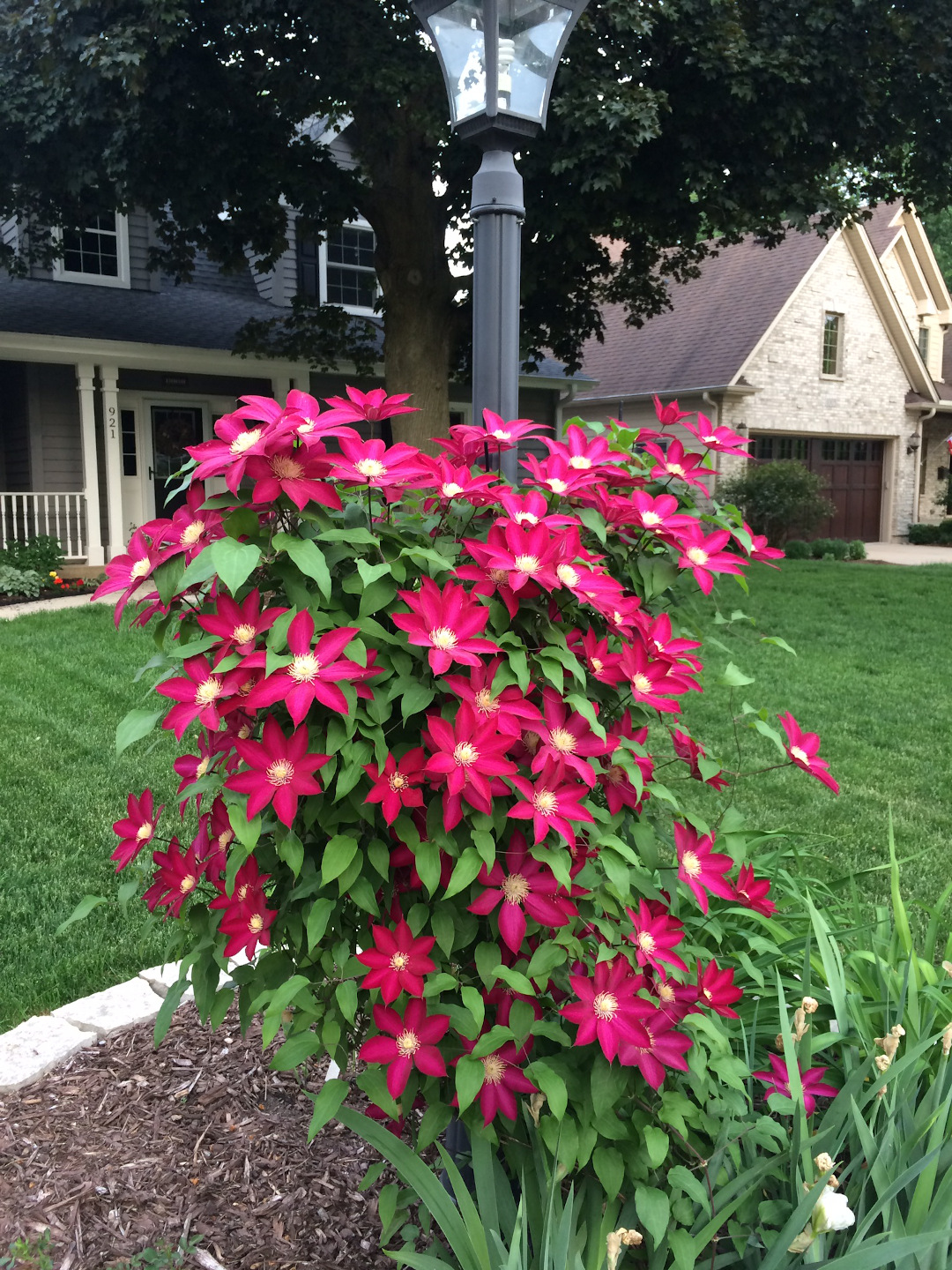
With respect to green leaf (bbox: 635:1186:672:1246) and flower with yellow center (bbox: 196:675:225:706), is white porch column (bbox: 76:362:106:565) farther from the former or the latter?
green leaf (bbox: 635:1186:672:1246)

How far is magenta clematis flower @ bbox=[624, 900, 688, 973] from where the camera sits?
5.14ft

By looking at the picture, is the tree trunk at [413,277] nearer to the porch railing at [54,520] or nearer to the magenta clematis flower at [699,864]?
the porch railing at [54,520]

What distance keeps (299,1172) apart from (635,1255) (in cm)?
74

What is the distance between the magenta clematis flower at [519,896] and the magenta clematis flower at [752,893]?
559mm

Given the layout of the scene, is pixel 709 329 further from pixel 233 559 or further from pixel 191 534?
pixel 233 559

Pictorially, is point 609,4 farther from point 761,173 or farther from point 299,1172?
point 299,1172

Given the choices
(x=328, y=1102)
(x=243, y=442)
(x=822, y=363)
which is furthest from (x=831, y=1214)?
(x=822, y=363)

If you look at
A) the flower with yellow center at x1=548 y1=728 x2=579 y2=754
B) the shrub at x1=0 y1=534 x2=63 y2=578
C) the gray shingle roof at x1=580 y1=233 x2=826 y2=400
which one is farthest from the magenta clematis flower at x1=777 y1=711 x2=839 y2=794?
the gray shingle roof at x1=580 y1=233 x2=826 y2=400

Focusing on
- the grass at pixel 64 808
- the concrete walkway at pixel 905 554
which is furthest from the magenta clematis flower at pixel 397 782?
the concrete walkway at pixel 905 554

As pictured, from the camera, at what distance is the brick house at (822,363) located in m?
19.9

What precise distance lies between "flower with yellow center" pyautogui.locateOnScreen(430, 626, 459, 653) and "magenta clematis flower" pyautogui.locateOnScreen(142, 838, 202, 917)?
634mm

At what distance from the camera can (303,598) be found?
1390 millimetres

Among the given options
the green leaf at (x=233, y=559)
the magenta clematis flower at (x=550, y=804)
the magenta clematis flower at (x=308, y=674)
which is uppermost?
the green leaf at (x=233, y=559)

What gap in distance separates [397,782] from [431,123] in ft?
28.9
